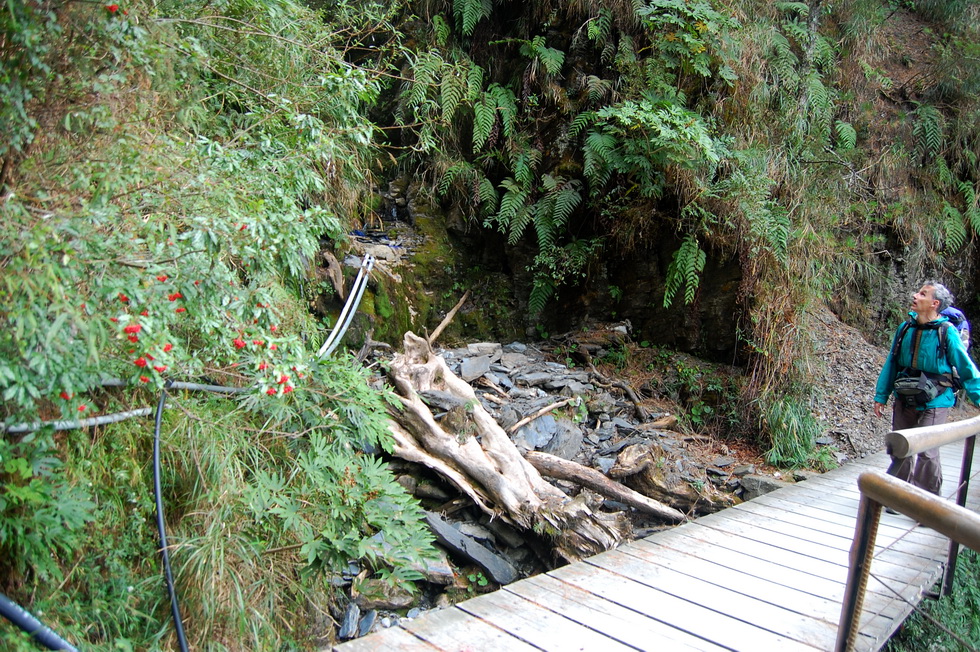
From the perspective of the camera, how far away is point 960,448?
23.2ft

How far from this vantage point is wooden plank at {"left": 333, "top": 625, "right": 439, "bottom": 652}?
8.74ft

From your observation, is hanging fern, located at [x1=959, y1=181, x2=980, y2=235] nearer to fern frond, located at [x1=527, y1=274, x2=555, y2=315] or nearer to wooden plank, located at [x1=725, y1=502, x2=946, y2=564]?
fern frond, located at [x1=527, y1=274, x2=555, y2=315]

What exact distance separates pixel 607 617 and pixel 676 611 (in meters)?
0.39

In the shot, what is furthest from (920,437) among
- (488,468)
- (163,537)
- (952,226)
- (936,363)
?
(952,226)

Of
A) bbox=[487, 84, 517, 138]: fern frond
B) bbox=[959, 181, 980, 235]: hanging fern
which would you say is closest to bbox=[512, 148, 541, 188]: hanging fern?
bbox=[487, 84, 517, 138]: fern frond

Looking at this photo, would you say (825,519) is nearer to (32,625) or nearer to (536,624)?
(536,624)

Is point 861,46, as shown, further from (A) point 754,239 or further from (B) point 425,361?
(B) point 425,361

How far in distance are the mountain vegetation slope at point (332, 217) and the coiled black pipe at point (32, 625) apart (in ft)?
0.17

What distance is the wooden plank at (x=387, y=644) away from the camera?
266cm

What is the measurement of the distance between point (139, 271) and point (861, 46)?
35.2ft

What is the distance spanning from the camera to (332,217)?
392 centimetres

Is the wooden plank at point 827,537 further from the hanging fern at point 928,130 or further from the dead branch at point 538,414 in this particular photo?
the hanging fern at point 928,130

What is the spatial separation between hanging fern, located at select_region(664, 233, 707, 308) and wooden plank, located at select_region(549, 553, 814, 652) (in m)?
4.06

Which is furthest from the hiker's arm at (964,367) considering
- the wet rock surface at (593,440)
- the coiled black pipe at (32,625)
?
the coiled black pipe at (32,625)
